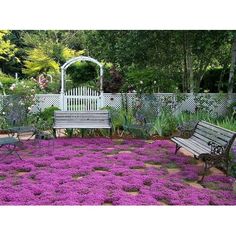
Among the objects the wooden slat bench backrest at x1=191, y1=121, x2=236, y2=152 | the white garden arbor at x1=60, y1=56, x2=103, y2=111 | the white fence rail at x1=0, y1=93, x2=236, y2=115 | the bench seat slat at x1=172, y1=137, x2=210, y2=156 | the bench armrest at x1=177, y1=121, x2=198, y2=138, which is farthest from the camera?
the white garden arbor at x1=60, y1=56, x2=103, y2=111

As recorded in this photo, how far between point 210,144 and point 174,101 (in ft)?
20.6

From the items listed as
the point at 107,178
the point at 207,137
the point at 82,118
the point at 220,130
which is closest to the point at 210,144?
the point at 220,130

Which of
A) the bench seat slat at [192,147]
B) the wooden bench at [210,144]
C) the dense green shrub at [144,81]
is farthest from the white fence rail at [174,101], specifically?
the bench seat slat at [192,147]

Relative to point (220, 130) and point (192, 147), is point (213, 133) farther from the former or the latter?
point (192, 147)

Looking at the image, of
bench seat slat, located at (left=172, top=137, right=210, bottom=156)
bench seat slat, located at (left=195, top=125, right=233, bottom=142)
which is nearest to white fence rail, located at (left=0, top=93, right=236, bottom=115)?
bench seat slat, located at (left=195, top=125, right=233, bottom=142)

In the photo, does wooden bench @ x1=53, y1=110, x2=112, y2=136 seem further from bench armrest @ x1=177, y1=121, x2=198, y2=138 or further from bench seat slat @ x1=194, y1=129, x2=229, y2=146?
bench seat slat @ x1=194, y1=129, x2=229, y2=146

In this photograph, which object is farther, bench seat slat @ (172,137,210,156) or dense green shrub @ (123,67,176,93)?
dense green shrub @ (123,67,176,93)

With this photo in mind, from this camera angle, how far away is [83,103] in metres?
A: 13.4

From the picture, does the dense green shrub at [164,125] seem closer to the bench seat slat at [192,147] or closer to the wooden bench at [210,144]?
the wooden bench at [210,144]

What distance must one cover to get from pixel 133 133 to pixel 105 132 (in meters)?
0.73

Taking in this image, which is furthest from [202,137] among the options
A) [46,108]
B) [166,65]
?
[166,65]

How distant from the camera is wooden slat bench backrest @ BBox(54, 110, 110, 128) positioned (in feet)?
34.3

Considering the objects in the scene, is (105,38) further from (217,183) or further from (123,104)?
(217,183)

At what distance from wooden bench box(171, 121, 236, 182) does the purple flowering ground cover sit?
308mm
